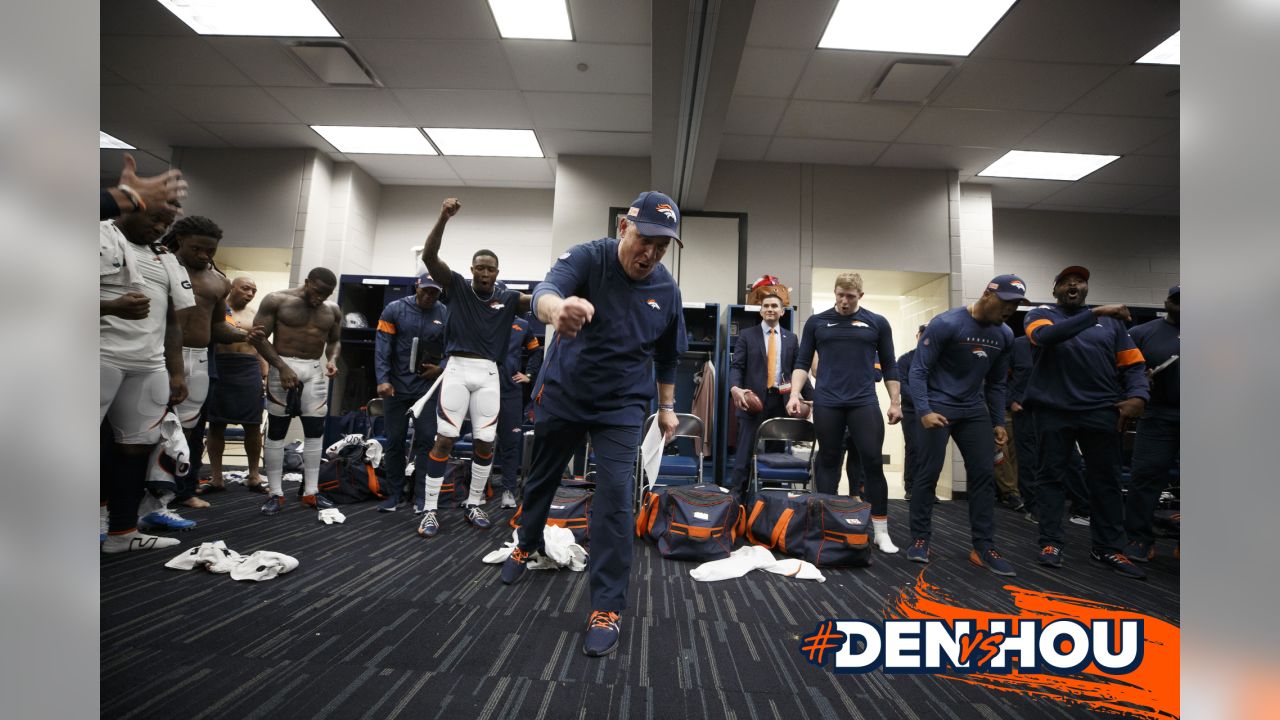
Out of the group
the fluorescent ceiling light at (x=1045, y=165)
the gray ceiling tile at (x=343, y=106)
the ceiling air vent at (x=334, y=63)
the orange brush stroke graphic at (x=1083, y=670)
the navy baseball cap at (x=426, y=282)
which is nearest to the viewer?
the orange brush stroke graphic at (x=1083, y=670)

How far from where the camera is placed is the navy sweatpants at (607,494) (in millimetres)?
2016

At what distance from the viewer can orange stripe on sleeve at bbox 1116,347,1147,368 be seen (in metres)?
3.20

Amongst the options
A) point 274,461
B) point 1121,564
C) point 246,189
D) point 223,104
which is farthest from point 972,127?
point 246,189

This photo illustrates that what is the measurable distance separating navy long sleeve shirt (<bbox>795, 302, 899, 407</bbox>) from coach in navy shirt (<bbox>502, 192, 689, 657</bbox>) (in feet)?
5.45

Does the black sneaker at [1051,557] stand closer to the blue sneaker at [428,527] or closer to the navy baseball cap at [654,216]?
the navy baseball cap at [654,216]

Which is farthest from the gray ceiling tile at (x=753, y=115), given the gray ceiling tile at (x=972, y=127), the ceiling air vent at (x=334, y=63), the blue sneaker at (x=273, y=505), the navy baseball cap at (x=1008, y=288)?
the blue sneaker at (x=273, y=505)

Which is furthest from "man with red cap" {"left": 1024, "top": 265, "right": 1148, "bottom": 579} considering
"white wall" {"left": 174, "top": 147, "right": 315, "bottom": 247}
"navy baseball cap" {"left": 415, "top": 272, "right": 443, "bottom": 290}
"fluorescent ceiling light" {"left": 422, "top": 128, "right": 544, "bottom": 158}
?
"white wall" {"left": 174, "top": 147, "right": 315, "bottom": 247}

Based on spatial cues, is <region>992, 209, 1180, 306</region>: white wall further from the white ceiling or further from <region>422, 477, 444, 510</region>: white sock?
<region>422, 477, 444, 510</region>: white sock

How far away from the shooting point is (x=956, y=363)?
128 inches

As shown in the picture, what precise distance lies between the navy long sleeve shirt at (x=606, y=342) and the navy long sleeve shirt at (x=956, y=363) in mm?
1956

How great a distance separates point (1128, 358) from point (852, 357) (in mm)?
1540

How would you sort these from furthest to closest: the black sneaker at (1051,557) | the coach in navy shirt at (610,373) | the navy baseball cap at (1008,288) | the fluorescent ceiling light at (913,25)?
the fluorescent ceiling light at (913,25) < the black sneaker at (1051,557) < the navy baseball cap at (1008,288) < the coach in navy shirt at (610,373)

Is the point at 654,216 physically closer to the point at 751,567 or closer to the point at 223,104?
the point at 751,567
